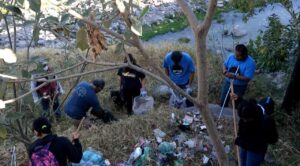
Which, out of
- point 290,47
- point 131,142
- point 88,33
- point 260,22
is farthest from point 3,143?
point 260,22

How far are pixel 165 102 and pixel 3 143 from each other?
2.66 m

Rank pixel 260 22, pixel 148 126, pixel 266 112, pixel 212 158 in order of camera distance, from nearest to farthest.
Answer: pixel 266 112 < pixel 212 158 < pixel 148 126 < pixel 260 22

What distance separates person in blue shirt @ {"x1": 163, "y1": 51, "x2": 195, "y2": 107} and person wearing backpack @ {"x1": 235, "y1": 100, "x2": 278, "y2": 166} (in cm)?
207

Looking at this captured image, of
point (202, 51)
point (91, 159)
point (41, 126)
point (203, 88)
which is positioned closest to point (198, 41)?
point (202, 51)

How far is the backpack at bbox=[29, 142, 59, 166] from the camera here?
3.95 m

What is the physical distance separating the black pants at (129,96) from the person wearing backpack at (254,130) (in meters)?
2.45

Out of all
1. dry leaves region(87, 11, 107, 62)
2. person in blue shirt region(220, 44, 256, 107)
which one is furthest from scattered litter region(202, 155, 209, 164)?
dry leaves region(87, 11, 107, 62)

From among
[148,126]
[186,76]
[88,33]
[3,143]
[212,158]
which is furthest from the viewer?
[186,76]

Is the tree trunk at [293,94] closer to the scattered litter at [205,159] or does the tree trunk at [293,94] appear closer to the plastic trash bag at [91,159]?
the scattered litter at [205,159]

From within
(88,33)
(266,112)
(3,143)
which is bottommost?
(3,143)

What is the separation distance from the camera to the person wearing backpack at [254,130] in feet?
14.0

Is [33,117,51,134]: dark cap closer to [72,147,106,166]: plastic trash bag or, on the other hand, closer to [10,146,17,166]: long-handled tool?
[72,147,106,166]: plastic trash bag

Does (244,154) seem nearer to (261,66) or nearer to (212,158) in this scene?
(212,158)

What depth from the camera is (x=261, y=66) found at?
25.0 feet
